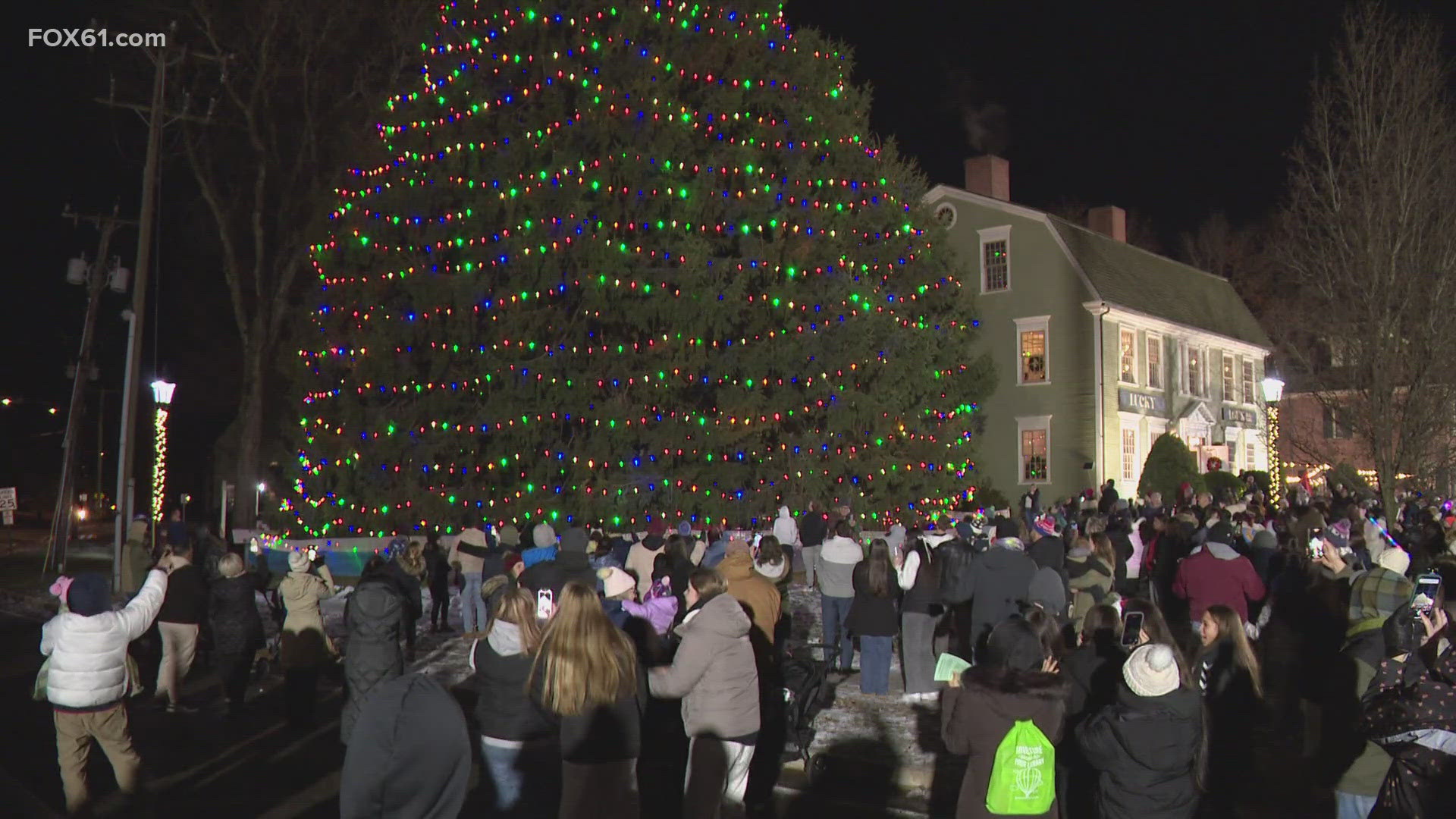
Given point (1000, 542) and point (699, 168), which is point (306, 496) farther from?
point (1000, 542)

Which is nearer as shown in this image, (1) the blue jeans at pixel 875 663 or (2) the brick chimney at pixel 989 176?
(1) the blue jeans at pixel 875 663

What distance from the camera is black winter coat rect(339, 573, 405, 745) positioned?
8844mm

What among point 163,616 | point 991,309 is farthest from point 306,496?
point 991,309

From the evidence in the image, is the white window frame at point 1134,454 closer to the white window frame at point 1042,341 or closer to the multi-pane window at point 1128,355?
the multi-pane window at point 1128,355

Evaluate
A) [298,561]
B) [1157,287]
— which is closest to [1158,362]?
[1157,287]

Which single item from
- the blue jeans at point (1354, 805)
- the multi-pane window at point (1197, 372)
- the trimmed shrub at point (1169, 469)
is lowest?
the blue jeans at point (1354, 805)

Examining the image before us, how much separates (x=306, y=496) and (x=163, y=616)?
13.2 m

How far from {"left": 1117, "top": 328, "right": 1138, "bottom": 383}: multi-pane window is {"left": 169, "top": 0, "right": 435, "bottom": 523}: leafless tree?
23.8 metres

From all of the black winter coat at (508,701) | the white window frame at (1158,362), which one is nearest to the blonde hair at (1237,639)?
the black winter coat at (508,701)

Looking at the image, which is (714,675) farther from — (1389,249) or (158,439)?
(158,439)

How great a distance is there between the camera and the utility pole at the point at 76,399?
30078 millimetres

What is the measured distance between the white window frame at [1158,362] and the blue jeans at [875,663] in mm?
31255

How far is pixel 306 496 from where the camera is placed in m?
25.5

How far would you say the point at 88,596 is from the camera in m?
7.78
